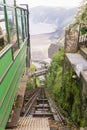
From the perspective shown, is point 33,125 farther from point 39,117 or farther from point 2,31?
point 2,31

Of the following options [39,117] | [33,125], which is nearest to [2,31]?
[33,125]

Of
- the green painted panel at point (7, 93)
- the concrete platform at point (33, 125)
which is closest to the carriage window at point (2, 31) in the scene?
the green painted panel at point (7, 93)

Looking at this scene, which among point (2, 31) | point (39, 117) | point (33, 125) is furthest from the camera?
point (39, 117)

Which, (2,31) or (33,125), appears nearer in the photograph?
(2,31)

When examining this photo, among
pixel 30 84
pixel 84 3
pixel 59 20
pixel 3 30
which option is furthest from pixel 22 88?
pixel 59 20

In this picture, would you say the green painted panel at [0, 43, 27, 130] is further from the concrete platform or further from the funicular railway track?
the funicular railway track

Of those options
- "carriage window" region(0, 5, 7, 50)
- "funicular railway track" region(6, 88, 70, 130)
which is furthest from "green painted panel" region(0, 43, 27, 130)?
"funicular railway track" region(6, 88, 70, 130)

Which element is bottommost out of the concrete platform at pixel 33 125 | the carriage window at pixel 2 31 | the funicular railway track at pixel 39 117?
the funicular railway track at pixel 39 117

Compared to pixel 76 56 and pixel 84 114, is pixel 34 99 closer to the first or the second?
pixel 76 56

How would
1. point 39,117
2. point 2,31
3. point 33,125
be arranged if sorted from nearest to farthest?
1. point 2,31
2. point 33,125
3. point 39,117

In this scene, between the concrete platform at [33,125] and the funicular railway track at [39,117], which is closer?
the concrete platform at [33,125]

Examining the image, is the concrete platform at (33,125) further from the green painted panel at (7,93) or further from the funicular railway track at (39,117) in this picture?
the green painted panel at (7,93)
